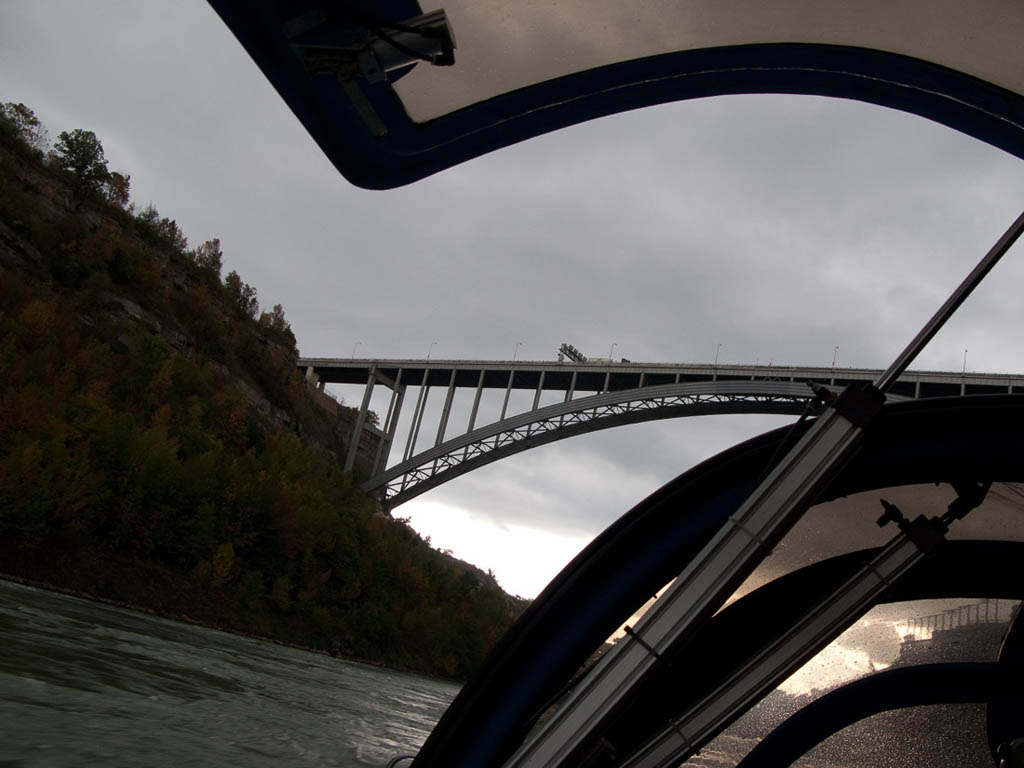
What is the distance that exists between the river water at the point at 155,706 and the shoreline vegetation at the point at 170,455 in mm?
6079

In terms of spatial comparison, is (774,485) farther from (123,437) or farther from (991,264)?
(123,437)

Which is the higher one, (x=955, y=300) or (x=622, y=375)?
(x=622, y=375)

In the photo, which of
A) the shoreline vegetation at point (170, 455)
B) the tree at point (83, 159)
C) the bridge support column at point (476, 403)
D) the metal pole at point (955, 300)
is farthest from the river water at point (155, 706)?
the tree at point (83, 159)

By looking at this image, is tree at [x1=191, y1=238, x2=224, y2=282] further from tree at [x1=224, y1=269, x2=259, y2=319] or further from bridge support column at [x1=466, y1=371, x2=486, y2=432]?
bridge support column at [x1=466, y1=371, x2=486, y2=432]

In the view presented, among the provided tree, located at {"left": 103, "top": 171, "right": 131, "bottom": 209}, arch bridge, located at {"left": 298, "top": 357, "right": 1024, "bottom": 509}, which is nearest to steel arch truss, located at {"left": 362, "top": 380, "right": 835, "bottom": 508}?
arch bridge, located at {"left": 298, "top": 357, "right": 1024, "bottom": 509}

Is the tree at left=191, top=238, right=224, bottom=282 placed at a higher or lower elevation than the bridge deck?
higher

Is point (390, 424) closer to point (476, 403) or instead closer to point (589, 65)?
point (476, 403)

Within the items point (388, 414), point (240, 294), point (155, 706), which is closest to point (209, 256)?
point (240, 294)

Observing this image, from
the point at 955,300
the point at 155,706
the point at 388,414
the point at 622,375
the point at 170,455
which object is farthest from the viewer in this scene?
the point at 388,414

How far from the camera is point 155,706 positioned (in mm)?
6520

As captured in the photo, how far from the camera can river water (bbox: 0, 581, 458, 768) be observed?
15.9ft

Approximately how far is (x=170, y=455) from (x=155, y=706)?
689 inches

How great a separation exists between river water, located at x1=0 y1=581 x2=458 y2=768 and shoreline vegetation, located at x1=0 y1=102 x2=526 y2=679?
608 cm

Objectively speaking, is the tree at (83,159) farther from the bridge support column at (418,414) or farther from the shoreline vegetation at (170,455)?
the bridge support column at (418,414)
